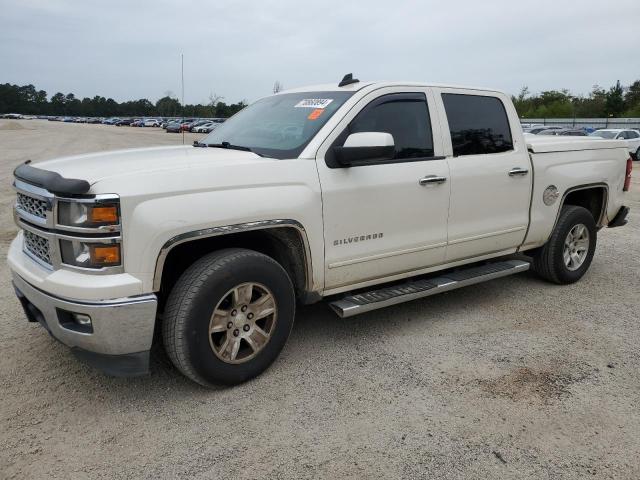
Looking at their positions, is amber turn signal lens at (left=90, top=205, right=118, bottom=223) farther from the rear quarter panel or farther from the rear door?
the rear quarter panel

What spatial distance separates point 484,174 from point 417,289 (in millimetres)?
1126

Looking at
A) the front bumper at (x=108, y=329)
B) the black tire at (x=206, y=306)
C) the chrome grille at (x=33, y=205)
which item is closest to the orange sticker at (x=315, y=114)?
the black tire at (x=206, y=306)

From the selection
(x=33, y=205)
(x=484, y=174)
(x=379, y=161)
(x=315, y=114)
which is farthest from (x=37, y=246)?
(x=484, y=174)

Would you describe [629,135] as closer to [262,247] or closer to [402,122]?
[402,122]

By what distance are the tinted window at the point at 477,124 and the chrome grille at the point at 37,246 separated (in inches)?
117

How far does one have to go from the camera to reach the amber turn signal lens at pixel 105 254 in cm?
276

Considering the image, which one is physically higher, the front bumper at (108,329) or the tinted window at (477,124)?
the tinted window at (477,124)

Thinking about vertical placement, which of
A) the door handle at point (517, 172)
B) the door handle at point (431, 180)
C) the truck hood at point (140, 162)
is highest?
the truck hood at point (140, 162)

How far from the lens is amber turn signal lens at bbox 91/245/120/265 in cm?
276

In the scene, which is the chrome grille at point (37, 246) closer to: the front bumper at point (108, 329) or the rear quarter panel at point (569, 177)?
the front bumper at point (108, 329)

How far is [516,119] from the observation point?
15.8 ft

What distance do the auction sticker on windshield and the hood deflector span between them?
180 cm

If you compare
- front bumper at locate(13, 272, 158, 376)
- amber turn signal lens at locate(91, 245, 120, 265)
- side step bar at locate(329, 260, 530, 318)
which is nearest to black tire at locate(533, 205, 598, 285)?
side step bar at locate(329, 260, 530, 318)

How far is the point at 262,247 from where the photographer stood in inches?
143
